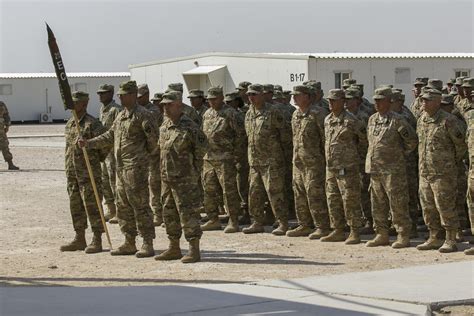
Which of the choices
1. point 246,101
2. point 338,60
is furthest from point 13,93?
point 246,101

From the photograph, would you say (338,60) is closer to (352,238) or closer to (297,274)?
(352,238)

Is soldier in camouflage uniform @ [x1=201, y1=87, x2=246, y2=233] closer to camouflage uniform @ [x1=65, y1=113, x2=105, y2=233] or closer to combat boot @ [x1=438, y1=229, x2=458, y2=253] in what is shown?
camouflage uniform @ [x1=65, y1=113, x2=105, y2=233]

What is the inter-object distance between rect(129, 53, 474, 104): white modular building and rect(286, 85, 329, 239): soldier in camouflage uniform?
1337 cm

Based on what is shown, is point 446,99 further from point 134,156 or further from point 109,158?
point 109,158

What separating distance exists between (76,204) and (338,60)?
632 inches

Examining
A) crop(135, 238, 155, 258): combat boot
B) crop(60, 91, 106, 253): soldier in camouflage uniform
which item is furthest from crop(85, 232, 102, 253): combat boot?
crop(135, 238, 155, 258): combat boot

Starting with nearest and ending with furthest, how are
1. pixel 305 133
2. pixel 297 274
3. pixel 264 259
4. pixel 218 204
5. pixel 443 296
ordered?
pixel 443 296
pixel 297 274
pixel 264 259
pixel 305 133
pixel 218 204

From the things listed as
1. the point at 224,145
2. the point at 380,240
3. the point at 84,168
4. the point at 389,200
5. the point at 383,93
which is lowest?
the point at 380,240

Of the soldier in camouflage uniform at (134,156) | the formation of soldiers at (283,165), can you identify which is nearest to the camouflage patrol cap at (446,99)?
the formation of soldiers at (283,165)

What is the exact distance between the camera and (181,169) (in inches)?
481

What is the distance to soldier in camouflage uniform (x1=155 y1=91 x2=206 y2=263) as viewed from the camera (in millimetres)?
12211

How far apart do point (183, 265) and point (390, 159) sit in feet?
9.39

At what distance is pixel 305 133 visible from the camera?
14.4 meters

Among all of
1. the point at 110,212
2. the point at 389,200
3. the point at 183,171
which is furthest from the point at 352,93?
the point at 110,212
